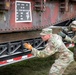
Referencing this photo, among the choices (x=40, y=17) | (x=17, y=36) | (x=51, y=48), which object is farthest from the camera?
(x=40, y=17)

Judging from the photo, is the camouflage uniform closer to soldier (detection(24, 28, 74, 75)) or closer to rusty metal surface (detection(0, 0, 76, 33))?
soldier (detection(24, 28, 74, 75))

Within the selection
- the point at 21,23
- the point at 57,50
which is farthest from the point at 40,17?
the point at 57,50

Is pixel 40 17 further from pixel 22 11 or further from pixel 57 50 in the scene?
pixel 57 50

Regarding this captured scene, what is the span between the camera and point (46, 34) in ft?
16.4

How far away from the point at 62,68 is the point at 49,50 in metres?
0.52

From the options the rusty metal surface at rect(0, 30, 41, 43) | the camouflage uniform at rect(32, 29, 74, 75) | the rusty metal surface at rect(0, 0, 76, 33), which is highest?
the rusty metal surface at rect(0, 0, 76, 33)

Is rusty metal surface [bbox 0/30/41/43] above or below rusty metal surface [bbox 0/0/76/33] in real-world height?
below

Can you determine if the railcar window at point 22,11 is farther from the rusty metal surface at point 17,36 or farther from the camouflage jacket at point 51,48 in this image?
the camouflage jacket at point 51,48

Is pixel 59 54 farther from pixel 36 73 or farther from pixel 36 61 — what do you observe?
pixel 36 61

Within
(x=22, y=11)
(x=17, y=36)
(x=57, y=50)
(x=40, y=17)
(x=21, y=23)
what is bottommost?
(x=57, y=50)

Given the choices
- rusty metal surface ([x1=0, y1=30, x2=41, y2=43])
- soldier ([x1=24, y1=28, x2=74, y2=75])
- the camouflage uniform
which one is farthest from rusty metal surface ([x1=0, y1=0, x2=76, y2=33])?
the camouflage uniform

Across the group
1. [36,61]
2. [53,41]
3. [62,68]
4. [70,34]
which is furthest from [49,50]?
[36,61]

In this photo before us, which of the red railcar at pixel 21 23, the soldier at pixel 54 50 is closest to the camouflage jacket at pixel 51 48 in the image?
the soldier at pixel 54 50

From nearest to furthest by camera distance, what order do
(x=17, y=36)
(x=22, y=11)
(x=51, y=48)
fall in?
(x=51, y=48), (x=22, y=11), (x=17, y=36)
